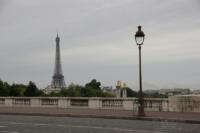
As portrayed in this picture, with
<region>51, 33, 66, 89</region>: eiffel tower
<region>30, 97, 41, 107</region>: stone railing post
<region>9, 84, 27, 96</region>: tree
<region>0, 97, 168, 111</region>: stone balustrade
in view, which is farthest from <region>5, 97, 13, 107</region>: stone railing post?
<region>51, 33, 66, 89</region>: eiffel tower

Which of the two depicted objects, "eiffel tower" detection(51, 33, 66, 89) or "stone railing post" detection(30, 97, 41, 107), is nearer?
"stone railing post" detection(30, 97, 41, 107)

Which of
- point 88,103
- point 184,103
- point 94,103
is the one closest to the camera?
point 184,103

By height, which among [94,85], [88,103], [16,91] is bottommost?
[88,103]

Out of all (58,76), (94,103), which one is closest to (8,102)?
(94,103)

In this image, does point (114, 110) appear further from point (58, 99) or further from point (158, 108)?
point (58, 99)

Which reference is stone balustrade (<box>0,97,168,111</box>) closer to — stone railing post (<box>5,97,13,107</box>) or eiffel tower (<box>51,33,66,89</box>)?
stone railing post (<box>5,97,13,107</box>)

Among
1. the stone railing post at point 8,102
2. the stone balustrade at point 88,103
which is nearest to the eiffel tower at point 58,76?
the stone railing post at point 8,102

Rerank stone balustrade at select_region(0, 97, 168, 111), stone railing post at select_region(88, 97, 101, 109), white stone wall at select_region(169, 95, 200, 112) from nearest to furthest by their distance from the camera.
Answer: white stone wall at select_region(169, 95, 200, 112) → stone balustrade at select_region(0, 97, 168, 111) → stone railing post at select_region(88, 97, 101, 109)

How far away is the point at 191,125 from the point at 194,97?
6182 mm

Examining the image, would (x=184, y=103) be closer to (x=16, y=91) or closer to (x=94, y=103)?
(x=94, y=103)

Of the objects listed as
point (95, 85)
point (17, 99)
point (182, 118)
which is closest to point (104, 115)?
point (182, 118)

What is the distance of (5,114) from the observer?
1033 inches

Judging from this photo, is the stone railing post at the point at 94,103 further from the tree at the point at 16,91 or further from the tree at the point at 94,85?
the tree at the point at 94,85

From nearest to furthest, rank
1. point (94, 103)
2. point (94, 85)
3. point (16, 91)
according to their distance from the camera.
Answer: point (94, 103) < point (16, 91) < point (94, 85)
